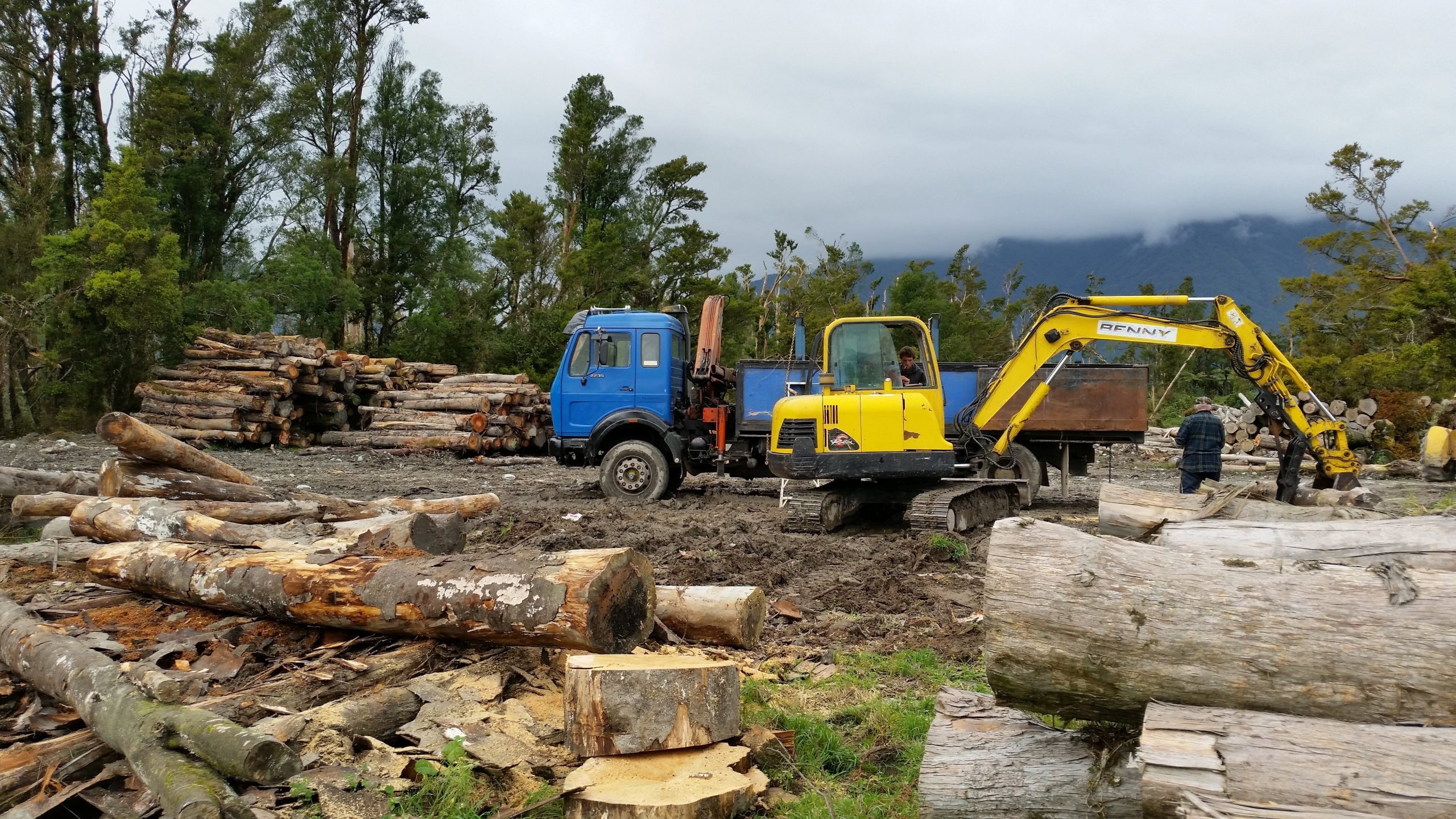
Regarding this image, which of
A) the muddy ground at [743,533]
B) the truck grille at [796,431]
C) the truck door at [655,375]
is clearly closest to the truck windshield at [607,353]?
the truck door at [655,375]

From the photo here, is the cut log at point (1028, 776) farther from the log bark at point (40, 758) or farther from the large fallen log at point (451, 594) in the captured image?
the log bark at point (40, 758)

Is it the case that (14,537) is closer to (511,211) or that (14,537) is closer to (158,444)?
(158,444)

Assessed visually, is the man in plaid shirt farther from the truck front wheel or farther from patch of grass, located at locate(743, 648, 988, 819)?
patch of grass, located at locate(743, 648, 988, 819)

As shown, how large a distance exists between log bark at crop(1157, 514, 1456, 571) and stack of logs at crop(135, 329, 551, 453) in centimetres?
1622

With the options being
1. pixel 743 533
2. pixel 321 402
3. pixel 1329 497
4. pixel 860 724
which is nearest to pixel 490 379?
pixel 321 402

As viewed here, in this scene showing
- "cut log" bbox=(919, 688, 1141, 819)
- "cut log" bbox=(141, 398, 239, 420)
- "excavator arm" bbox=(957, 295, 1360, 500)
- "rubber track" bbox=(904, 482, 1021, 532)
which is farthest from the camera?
"cut log" bbox=(141, 398, 239, 420)

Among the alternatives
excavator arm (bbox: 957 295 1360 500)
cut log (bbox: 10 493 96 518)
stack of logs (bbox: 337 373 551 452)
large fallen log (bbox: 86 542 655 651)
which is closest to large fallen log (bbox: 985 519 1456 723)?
large fallen log (bbox: 86 542 655 651)

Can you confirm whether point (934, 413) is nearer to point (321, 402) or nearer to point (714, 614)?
point (714, 614)

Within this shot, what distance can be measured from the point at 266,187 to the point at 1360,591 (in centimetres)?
2850

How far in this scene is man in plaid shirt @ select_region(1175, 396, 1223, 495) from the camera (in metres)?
11.1

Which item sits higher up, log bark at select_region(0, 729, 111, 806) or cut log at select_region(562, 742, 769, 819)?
cut log at select_region(562, 742, 769, 819)

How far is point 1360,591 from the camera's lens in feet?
9.79

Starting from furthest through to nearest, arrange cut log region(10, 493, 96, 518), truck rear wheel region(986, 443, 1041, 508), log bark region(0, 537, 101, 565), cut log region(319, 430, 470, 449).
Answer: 1. cut log region(319, 430, 470, 449)
2. truck rear wheel region(986, 443, 1041, 508)
3. cut log region(10, 493, 96, 518)
4. log bark region(0, 537, 101, 565)

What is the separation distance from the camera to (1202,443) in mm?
11125
